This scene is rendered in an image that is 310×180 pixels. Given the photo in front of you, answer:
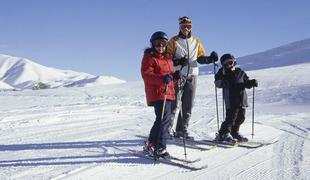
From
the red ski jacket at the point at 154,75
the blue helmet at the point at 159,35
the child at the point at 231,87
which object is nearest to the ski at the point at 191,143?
the child at the point at 231,87

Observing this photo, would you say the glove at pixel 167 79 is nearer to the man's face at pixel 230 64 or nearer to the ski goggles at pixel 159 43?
the ski goggles at pixel 159 43

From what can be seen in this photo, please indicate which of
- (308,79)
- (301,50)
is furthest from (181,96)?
(301,50)

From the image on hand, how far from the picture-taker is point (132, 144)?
7.63 meters

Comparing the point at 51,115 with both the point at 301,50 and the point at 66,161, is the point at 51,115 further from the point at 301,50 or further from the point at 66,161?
the point at 301,50

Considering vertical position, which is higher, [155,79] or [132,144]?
[155,79]

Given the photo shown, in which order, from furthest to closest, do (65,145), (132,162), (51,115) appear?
(51,115), (65,145), (132,162)

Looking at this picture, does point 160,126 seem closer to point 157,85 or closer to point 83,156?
point 157,85

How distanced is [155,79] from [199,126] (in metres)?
4.33

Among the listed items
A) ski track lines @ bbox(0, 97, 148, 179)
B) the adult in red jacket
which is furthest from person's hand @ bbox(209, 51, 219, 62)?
ski track lines @ bbox(0, 97, 148, 179)

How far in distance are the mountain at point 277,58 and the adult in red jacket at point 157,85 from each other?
68.2m

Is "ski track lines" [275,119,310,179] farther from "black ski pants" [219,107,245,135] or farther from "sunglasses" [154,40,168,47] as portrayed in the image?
"sunglasses" [154,40,168,47]

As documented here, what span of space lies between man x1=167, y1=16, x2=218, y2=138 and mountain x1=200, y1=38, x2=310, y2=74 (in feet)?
219

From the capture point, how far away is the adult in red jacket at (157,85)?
Result: 621 centimetres

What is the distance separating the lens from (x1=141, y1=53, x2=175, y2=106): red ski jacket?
6.20 metres
